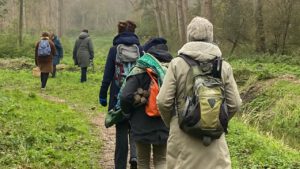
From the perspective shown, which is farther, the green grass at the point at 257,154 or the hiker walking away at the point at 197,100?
the green grass at the point at 257,154

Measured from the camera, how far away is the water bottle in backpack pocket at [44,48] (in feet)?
55.6

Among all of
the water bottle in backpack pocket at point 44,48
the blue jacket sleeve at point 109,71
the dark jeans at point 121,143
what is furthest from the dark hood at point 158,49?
the water bottle in backpack pocket at point 44,48

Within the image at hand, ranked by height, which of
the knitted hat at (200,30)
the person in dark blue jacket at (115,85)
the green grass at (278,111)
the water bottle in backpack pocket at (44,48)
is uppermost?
the knitted hat at (200,30)

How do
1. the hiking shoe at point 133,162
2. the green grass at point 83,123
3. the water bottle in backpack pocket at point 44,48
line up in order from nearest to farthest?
the hiking shoe at point 133,162, the green grass at point 83,123, the water bottle in backpack pocket at point 44,48

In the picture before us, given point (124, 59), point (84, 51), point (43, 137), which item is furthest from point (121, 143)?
point (84, 51)

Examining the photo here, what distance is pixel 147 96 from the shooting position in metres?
6.03

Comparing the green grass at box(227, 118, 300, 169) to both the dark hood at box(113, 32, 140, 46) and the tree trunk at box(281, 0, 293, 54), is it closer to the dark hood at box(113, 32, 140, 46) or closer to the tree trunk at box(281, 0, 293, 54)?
the dark hood at box(113, 32, 140, 46)

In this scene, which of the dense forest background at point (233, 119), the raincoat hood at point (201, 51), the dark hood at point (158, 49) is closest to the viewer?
the raincoat hood at point (201, 51)

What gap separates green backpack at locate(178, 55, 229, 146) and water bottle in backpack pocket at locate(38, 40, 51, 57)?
1274cm

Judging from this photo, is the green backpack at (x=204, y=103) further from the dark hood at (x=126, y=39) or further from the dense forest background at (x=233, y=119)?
the dense forest background at (x=233, y=119)

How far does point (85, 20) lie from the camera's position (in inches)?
3174

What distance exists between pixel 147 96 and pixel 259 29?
21475 millimetres

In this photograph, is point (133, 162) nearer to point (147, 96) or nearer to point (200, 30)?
point (147, 96)

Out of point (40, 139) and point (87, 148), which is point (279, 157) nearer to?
point (87, 148)
